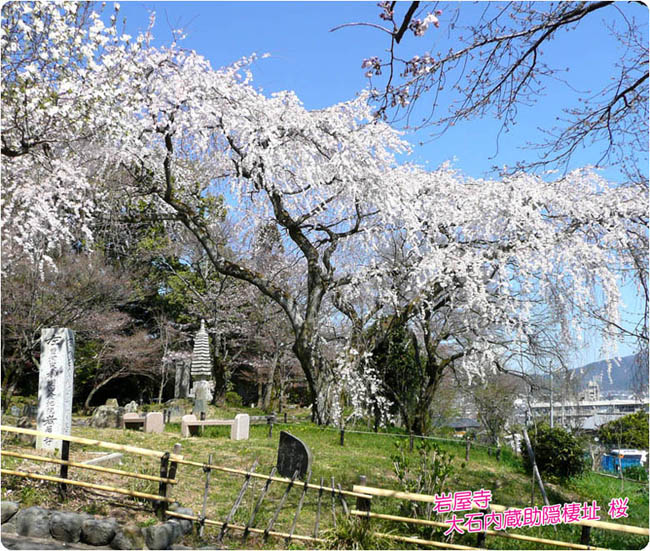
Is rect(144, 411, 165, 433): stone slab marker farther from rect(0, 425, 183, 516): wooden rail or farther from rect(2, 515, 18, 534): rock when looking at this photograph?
rect(2, 515, 18, 534): rock

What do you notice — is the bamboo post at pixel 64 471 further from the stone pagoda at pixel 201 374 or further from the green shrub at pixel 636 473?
the green shrub at pixel 636 473

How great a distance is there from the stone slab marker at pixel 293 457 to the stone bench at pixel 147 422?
16.8 ft

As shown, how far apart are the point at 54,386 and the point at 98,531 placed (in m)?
3.29

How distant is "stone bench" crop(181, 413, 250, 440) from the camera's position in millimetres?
10844

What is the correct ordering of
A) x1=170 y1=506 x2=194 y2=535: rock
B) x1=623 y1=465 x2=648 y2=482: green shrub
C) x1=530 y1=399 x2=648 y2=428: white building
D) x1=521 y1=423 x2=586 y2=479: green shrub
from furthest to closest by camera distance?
x1=530 y1=399 x2=648 y2=428: white building
x1=623 y1=465 x2=648 y2=482: green shrub
x1=521 y1=423 x2=586 y2=479: green shrub
x1=170 y1=506 x2=194 y2=535: rock

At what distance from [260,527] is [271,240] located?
347 inches

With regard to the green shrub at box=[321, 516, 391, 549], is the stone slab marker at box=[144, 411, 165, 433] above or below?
above

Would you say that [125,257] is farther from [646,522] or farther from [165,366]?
[646,522]

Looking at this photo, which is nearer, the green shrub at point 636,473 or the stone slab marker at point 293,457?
the stone slab marker at point 293,457

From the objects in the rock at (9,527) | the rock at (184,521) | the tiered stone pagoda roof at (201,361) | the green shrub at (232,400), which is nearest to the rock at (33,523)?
the rock at (9,527)

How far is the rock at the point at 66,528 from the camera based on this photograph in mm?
4668

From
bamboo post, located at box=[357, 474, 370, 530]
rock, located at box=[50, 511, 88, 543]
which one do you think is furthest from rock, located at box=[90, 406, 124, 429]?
bamboo post, located at box=[357, 474, 370, 530]

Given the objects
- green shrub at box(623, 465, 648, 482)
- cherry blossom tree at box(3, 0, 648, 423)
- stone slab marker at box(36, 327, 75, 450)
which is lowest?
green shrub at box(623, 465, 648, 482)

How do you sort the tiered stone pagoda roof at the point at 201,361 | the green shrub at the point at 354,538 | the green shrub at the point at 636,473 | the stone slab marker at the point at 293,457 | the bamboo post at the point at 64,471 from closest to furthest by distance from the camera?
the green shrub at the point at 354,538 < the bamboo post at the point at 64,471 < the stone slab marker at the point at 293,457 < the green shrub at the point at 636,473 < the tiered stone pagoda roof at the point at 201,361
